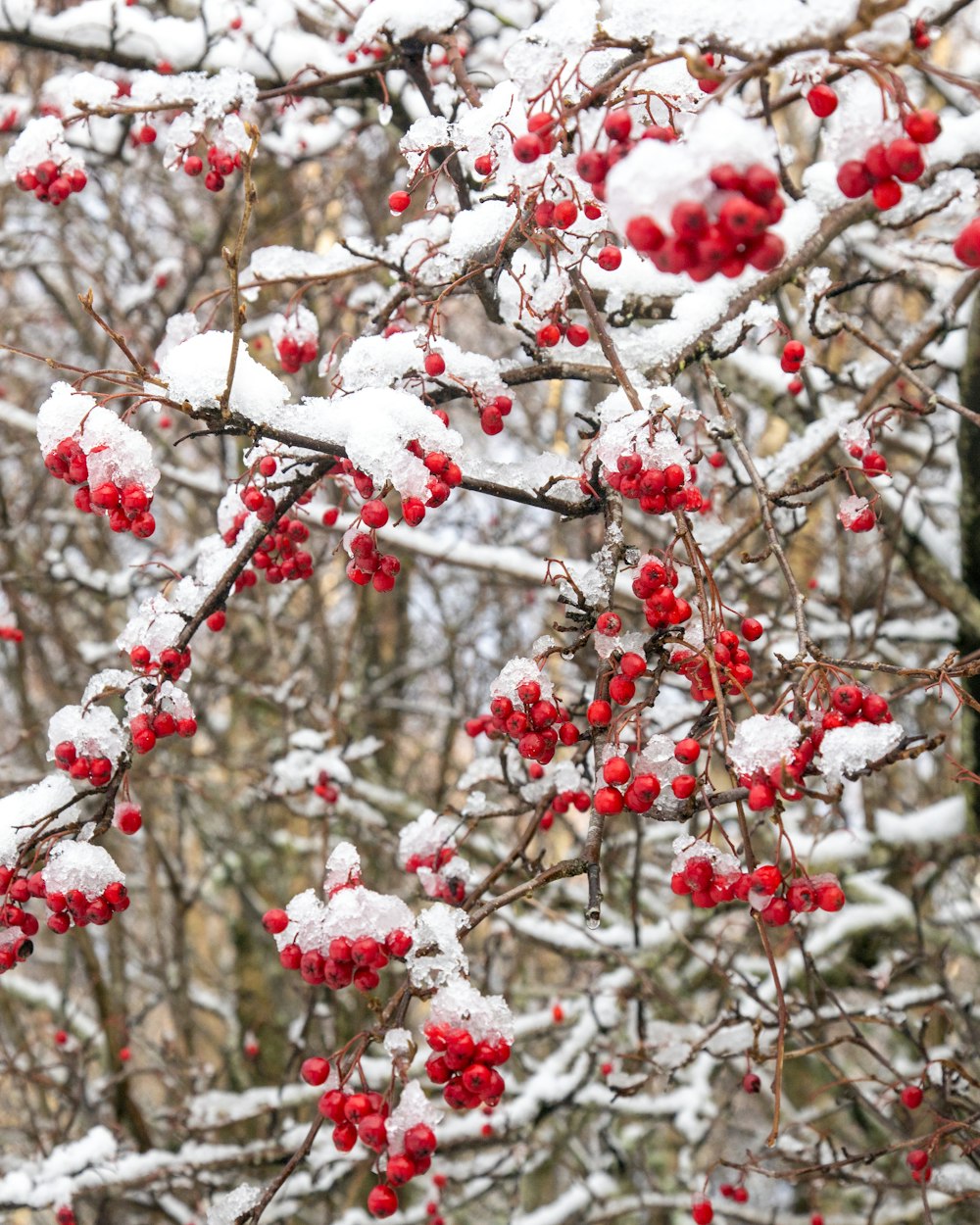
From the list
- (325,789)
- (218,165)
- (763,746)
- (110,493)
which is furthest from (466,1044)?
(325,789)

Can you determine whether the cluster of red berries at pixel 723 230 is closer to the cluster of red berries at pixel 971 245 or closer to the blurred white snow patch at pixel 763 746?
the cluster of red berries at pixel 971 245

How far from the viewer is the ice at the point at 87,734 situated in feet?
5.76

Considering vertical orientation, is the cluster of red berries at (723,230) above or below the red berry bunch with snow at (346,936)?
above

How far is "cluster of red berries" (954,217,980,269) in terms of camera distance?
1148 millimetres

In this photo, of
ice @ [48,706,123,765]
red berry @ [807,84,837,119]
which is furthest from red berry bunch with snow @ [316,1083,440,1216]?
red berry @ [807,84,837,119]

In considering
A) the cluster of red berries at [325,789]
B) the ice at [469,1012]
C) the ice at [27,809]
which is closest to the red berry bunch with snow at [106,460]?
the ice at [27,809]

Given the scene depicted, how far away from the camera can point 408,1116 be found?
1.58 meters

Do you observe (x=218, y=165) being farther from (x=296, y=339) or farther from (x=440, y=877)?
(x=440, y=877)

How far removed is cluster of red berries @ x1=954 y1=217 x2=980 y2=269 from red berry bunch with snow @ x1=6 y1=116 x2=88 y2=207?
2158 millimetres

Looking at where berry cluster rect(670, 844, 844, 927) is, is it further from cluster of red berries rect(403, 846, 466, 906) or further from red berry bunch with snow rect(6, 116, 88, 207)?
red berry bunch with snow rect(6, 116, 88, 207)

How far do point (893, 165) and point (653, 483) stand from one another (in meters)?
0.54

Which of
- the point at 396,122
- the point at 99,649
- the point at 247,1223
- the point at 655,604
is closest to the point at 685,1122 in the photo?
the point at 247,1223

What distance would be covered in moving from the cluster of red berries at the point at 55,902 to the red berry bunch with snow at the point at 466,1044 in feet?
1.96

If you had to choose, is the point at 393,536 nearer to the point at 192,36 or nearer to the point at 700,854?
the point at 192,36
